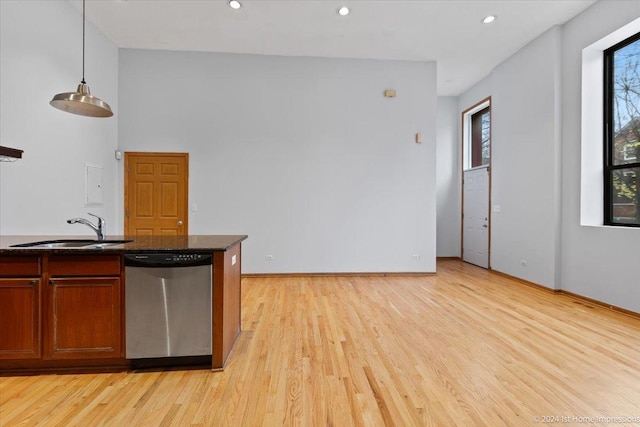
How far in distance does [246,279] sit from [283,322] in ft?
7.35

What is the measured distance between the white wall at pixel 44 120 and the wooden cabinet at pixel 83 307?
1.84m

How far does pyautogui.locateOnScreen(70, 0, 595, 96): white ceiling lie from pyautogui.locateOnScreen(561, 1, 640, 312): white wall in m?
0.33

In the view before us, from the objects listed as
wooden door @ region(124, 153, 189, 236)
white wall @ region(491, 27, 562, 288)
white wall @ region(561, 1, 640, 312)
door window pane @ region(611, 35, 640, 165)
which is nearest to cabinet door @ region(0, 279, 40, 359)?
wooden door @ region(124, 153, 189, 236)

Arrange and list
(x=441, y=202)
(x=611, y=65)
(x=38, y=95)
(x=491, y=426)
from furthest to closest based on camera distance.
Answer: (x=441, y=202), (x=611, y=65), (x=38, y=95), (x=491, y=426)

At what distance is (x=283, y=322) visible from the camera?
3428 millimetres

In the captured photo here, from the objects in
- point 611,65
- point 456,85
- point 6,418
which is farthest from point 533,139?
point 6,418

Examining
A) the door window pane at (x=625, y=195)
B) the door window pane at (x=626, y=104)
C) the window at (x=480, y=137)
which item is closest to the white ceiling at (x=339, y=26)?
the door window pane at (x=626, y=104)

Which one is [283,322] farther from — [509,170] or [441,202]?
[441,202]

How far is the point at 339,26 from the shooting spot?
4723mm

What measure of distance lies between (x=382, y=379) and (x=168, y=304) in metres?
1.65

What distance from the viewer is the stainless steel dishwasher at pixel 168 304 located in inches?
90.7

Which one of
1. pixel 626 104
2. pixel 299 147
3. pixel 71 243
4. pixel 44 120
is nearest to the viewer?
pixel 71 243

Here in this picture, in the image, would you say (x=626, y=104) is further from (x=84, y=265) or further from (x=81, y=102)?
(x=84, y=265)

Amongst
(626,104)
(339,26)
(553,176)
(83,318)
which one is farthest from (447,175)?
(83,318)
